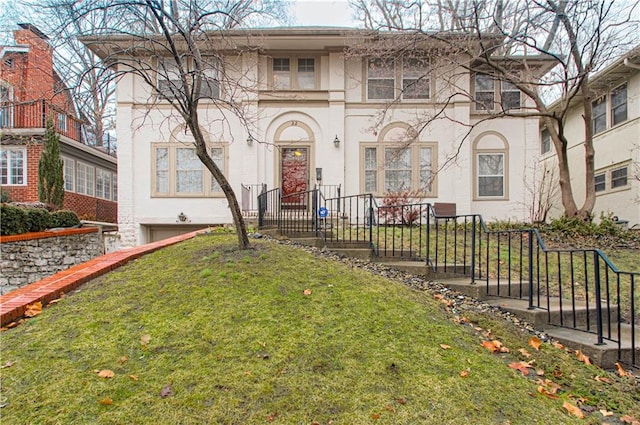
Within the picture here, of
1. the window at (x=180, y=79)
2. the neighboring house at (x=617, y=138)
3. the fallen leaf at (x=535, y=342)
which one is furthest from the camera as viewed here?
the neighboring house at (x=617, y=138)

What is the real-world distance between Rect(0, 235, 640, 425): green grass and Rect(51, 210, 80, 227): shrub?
733 centimetres

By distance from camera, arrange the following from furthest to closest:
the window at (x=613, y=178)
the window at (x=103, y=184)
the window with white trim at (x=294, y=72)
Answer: the window at (x=103, y=184) < the window at (x=613, y=178) < the window with white trim at (x=294, y=72)

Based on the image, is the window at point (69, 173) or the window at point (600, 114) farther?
the window at point (69, 173)

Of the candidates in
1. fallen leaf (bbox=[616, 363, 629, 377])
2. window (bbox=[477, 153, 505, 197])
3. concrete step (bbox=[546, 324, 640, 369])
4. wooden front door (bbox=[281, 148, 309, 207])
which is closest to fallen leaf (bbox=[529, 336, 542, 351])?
concrete step (bbox=[546, 324, 640, 369])

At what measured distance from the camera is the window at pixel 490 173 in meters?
12.6

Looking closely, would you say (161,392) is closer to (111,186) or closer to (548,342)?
(548,342)

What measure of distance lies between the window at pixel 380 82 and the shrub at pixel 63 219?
31.5 ft

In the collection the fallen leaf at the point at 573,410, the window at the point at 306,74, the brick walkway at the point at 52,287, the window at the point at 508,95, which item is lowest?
the fallen leaf at the point at 573,410

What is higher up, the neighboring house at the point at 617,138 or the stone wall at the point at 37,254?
the neighboring house at the point at 617,138

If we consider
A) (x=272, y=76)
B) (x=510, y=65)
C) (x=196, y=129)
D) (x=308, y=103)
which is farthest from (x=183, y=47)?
(x=510, y=65)

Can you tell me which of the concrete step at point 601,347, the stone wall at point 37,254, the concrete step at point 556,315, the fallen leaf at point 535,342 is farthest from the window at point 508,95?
the stone wall at point 37,254

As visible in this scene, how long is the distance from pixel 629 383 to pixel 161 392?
3717 mm

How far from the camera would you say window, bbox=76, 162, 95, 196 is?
1567 centimetres

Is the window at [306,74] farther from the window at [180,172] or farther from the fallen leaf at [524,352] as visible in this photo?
the fallen leaf at [524,352]
